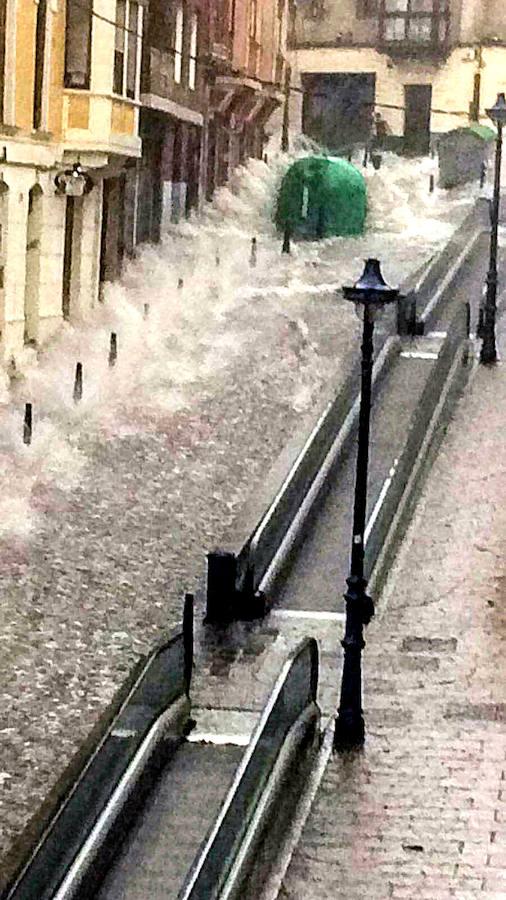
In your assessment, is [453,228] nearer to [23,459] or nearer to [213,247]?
[213,247]

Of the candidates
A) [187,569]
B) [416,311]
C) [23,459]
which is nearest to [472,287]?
[416,311]

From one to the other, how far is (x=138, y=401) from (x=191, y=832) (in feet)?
42.5

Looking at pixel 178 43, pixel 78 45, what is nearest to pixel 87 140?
pixel 78 45

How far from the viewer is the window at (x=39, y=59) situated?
80.5ft

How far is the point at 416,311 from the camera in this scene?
2589cm

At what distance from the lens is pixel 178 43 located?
34156 millimetres

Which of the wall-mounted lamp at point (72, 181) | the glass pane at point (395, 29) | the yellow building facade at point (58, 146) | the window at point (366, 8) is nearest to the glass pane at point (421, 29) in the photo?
the glass pane at point (395, 29)

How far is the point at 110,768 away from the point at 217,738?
208 centimetres

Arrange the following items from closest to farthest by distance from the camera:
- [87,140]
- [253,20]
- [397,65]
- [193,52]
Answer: [87,140], [193,52], [253,20], [397,65]

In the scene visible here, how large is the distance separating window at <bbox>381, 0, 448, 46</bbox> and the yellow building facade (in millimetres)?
24080

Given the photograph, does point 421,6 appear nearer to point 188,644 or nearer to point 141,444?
point 141,444

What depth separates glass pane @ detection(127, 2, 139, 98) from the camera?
28.3 m

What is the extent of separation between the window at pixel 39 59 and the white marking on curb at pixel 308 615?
11296mm

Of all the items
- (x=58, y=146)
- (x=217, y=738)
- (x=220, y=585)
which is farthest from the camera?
(x=58, y=146)
